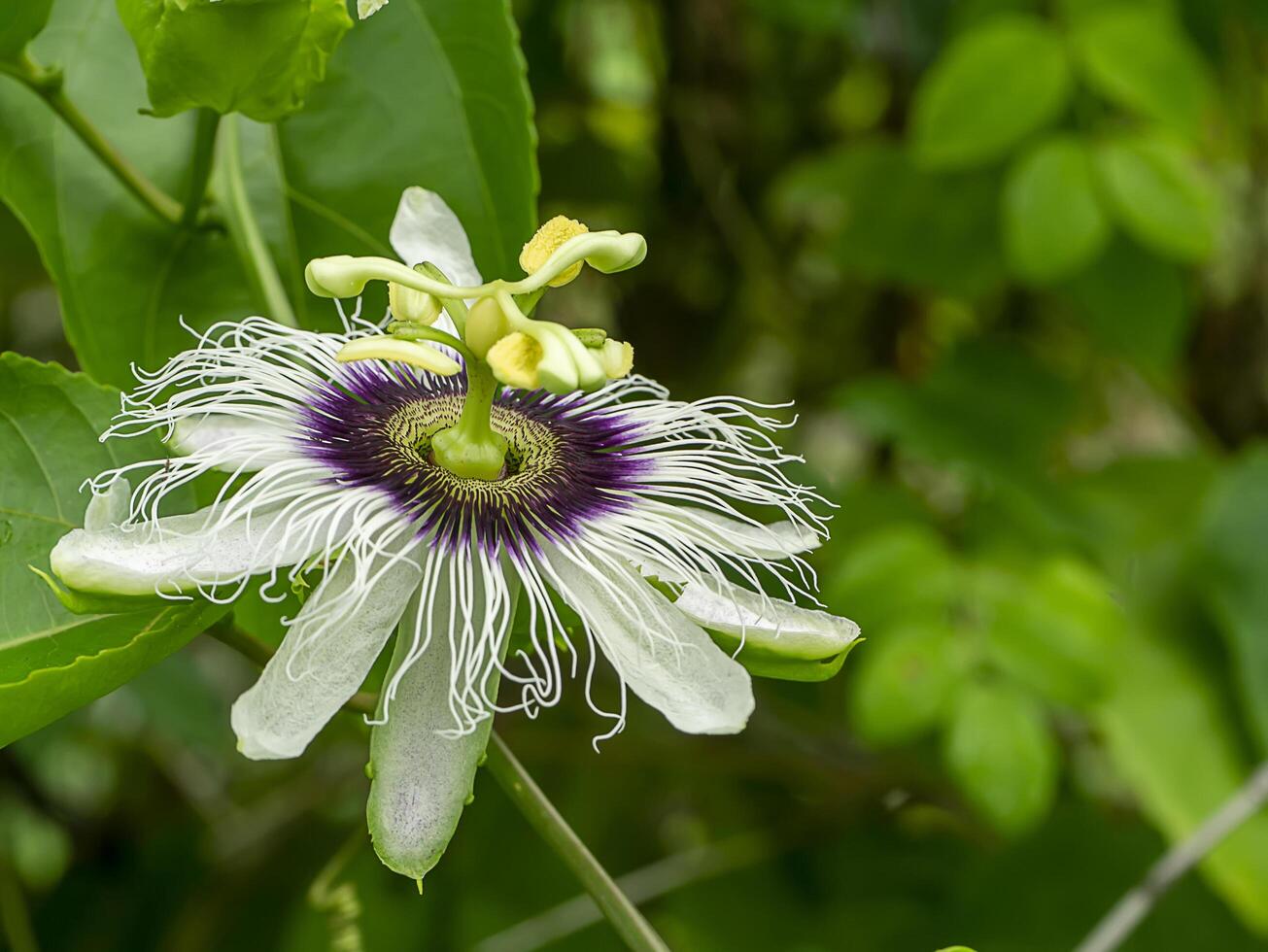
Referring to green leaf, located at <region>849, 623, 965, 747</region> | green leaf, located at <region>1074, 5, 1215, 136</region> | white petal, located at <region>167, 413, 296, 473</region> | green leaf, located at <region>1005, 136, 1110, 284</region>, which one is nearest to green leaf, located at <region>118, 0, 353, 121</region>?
white petal, located at <region>167, 413, 296, 473</region>

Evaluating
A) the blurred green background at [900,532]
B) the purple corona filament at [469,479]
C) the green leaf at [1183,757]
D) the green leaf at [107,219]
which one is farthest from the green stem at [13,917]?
the green leaf at [1183,757]

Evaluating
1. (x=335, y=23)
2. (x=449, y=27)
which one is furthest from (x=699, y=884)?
(x=335, y=23)

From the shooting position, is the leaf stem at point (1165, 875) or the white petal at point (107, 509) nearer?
the white petal at point (107, 509)

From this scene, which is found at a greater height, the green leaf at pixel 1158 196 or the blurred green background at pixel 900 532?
the green leaf at pixel 1158 196

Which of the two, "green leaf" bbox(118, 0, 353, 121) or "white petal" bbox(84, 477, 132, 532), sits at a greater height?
"green leaf" bbox(118, 0, 353, 121)

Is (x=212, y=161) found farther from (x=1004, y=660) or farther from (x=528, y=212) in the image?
(x=1004, y=660)

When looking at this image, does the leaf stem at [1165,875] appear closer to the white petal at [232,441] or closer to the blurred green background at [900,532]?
the blurred green background at [900,532]

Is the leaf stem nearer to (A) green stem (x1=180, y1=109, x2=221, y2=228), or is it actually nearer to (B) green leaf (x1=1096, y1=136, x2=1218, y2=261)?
(B) green leaf (x1=1096, y1=136, x2=1218, y2=261)
